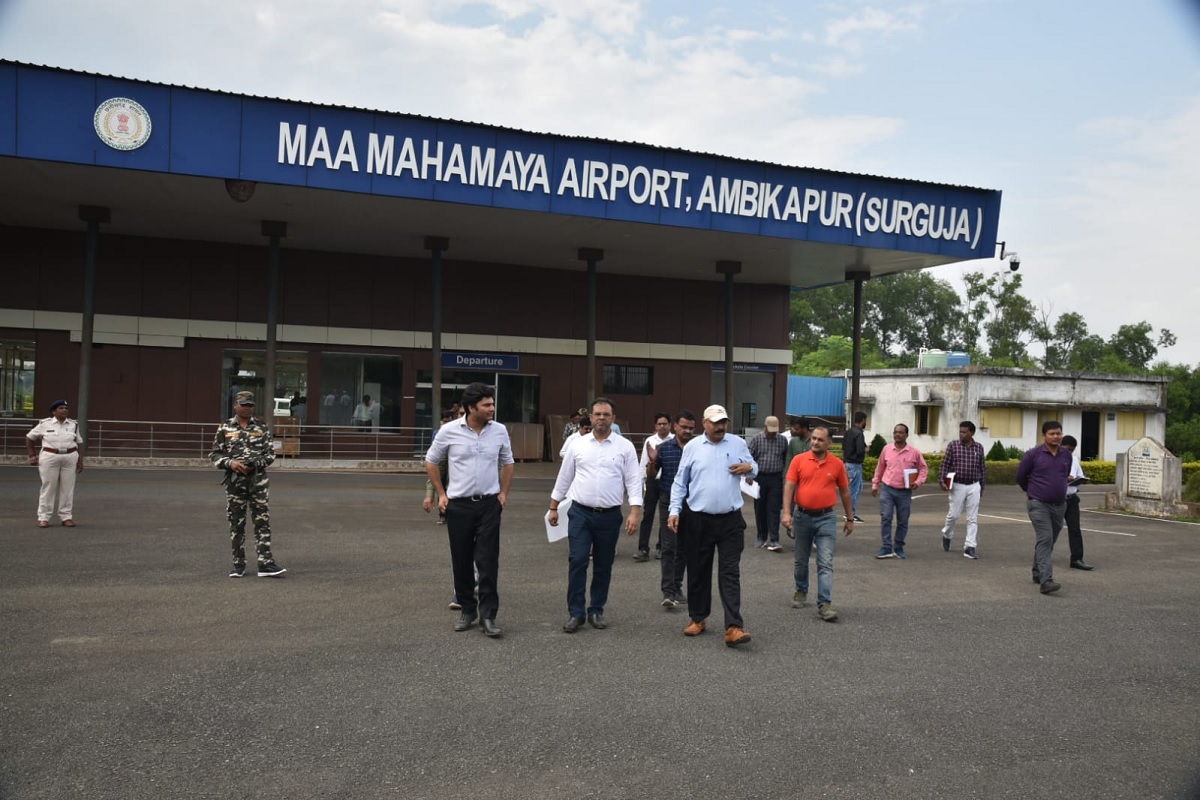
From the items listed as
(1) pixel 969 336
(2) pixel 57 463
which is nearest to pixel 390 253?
(2) pixel 57 463

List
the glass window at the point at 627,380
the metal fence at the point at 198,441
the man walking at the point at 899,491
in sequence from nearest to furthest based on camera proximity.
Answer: the man walking at the point at 899,491 < the metal fence at the point at 198,441 < the glass window at the point at 627,380

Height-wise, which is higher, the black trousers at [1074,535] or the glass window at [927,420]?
the glass window at [927,420]

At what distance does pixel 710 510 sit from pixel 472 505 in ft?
6.26

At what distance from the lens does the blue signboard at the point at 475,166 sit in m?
17.0

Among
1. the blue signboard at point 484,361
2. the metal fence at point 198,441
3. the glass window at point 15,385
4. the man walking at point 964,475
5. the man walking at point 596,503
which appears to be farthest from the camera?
the blue signboard at point 484,361

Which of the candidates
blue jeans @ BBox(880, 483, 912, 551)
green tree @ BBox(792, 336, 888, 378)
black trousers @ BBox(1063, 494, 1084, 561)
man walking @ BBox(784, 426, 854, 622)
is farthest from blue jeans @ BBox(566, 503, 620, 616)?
green tree @ BBox(792, 336, 888, 378)

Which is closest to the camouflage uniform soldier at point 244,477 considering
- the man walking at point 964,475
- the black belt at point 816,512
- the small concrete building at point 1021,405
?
the black belt at point 816,512

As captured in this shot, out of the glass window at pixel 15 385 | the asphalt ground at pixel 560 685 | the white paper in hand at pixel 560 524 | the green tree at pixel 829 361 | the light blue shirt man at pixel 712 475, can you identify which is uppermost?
the green tree at pixel 829 361

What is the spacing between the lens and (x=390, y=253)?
25.6 meters

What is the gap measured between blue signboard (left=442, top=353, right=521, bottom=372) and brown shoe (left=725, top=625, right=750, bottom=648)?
19.8 metres

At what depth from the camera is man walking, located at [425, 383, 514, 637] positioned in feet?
25.1

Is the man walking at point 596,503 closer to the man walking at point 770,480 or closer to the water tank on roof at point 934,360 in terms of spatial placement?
the man walking at point 770,480

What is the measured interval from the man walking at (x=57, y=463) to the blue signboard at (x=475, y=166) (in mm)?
6657

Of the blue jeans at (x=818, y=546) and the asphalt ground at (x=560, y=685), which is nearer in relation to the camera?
the asphalt ground at (x=560, y=685)
